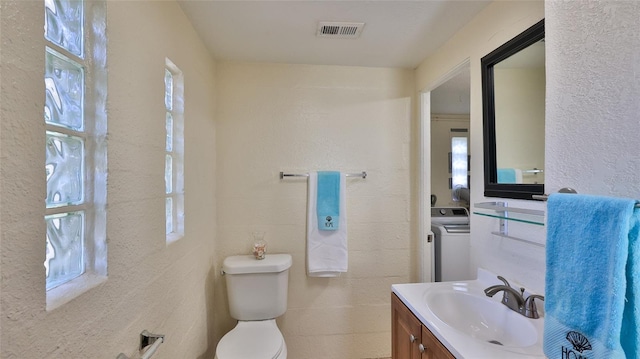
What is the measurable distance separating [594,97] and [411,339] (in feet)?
3.51

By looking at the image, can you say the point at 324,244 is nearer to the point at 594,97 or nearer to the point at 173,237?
the point at 173,237

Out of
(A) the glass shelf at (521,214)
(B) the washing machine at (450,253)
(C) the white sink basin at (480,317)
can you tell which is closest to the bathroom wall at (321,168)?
(B) the washing machine at (450,253)

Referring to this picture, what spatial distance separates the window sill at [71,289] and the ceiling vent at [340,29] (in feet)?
4.99

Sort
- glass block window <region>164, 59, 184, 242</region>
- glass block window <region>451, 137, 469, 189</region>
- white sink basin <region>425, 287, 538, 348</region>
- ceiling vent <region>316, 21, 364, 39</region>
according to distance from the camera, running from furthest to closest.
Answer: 1. glass block window <region>451, 137, 469, 189</region>
2. ceiling vent <region>316, 21, 364, 39</region>
3. glass block window <region>164, 59, 184, 242</region>
4. white sink basin <region>425, 287, 538, 348</region>

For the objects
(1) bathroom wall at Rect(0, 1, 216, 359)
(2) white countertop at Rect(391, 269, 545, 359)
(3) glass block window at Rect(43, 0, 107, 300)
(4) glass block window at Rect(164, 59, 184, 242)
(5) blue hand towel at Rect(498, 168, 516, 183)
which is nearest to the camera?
(1) bathroom wall at Rect(0, 1, 216, 359)

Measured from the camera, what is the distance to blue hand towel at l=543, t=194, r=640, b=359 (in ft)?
1.69

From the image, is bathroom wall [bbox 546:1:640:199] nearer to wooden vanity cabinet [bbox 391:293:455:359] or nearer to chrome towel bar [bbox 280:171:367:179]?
wooden vanity cabinet [bbox 391:293:455:359]

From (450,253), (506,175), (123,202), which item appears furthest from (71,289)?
(450,253)

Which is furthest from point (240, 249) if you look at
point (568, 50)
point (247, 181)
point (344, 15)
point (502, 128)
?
point (568, 50)

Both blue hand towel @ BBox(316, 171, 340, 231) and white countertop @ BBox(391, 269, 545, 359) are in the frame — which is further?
blue hand towel @ BBox(316, 171, 340, 231)

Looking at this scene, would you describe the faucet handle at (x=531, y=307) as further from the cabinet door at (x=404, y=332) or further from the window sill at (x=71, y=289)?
the window sill at (x=71, y=289)

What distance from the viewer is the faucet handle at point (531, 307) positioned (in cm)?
104

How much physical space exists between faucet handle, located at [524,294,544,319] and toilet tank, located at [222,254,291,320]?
51.9 inches

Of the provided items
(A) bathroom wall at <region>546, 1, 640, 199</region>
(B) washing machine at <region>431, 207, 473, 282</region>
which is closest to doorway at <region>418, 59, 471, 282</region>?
(B) washing machine at <region>431, 207, 473, 282</region>
